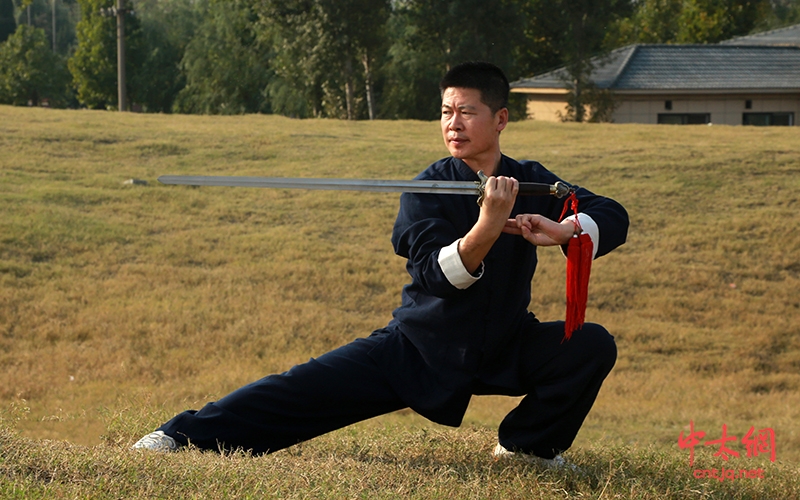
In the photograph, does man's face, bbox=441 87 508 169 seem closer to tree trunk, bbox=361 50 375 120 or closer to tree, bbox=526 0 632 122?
tree, bbox=526 0 632 122

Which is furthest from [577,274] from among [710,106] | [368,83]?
[368,83]

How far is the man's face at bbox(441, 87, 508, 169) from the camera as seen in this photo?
3264mm

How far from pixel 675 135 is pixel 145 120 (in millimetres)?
10066

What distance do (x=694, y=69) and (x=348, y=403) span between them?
2403 cm

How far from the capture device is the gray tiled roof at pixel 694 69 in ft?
81.1

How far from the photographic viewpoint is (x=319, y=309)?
8.16 m

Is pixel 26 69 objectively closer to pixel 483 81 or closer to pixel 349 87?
pixel 349 87

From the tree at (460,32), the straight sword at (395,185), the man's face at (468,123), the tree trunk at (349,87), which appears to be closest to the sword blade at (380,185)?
the straight sword at (395,185)

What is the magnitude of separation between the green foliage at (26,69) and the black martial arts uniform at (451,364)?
42826 millimetres

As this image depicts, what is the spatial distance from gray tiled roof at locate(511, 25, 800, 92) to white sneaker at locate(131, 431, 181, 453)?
22.9 m

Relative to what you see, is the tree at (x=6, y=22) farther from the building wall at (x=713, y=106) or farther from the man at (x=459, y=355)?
the man at (x=459, y=355)

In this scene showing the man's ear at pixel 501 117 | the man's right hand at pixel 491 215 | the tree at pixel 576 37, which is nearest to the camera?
the man's right hand at pixel 491 215

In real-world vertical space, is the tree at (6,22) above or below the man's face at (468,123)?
above

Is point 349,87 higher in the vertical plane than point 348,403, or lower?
higher
